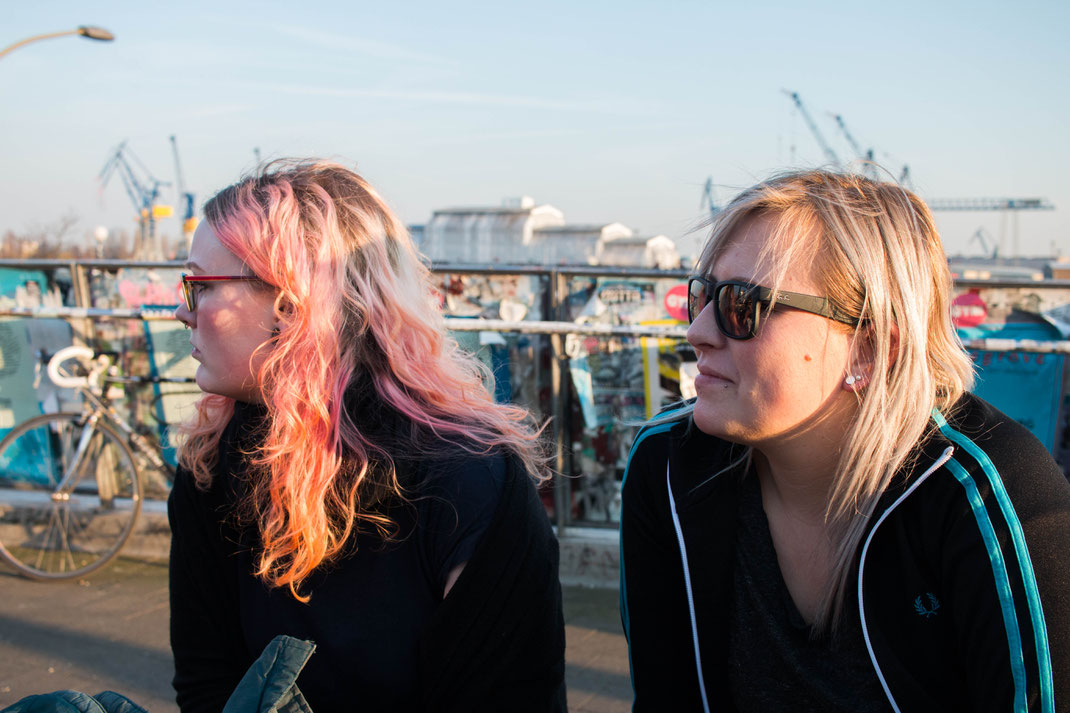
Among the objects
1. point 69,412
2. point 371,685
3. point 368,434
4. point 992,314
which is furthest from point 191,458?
point 992,314

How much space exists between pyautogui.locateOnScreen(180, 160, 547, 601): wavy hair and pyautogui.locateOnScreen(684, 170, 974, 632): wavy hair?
0.74 metres

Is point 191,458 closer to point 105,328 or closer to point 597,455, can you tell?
point 597,455

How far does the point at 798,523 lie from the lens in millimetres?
1853

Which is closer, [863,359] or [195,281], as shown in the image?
[863,359]

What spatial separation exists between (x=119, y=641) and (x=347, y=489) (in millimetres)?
3047

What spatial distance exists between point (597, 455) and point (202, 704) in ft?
10.0

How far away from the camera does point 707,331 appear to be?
1766 mm

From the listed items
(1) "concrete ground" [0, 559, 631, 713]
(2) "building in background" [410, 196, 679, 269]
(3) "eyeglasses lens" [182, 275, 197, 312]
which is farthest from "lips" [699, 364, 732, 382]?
(2) "building in background" [410, 196, 679, 269]

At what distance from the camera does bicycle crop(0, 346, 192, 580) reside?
4957mm

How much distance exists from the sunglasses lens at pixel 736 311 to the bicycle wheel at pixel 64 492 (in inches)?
171

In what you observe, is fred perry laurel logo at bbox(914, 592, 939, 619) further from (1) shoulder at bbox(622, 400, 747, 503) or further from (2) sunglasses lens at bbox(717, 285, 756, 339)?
(2) sunglasses lens at bbox(717, 285, 756, 339)

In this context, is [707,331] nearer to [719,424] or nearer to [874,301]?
[719,424]

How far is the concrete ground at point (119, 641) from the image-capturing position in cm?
360

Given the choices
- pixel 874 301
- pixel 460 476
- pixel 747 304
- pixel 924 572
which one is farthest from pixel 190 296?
pixel 924 572
